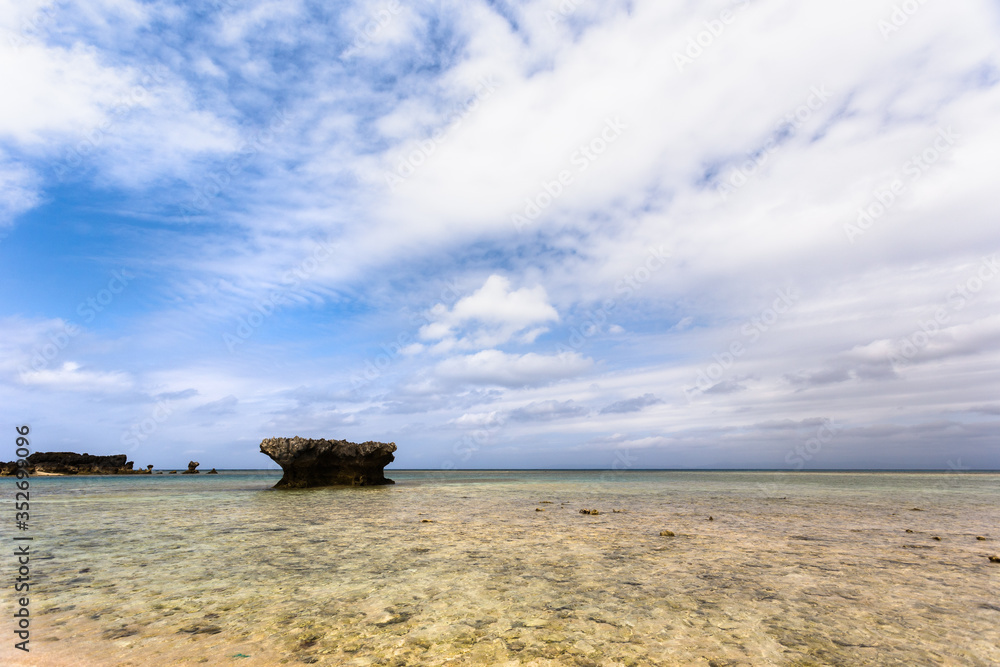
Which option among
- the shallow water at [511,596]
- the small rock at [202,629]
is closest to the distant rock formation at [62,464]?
the shallow water at [511,596]

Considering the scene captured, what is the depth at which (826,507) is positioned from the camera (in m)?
22.9

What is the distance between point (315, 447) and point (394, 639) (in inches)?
1517

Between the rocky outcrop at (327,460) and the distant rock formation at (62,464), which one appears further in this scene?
the distant rock formation at (62,464)

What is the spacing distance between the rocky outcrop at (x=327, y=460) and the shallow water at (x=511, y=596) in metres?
25.4

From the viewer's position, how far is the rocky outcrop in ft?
129

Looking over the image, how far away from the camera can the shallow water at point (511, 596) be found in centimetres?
526

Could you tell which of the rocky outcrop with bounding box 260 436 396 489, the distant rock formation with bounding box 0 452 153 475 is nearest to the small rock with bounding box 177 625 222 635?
the rocky outcrop with bounding box 260 436 396 489

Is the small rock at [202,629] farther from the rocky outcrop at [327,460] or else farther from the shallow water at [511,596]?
the rocky outcrop at [327,460]

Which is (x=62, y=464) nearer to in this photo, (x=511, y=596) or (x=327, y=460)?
(x=327, y=460)

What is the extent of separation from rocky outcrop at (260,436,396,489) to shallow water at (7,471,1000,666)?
25.4m

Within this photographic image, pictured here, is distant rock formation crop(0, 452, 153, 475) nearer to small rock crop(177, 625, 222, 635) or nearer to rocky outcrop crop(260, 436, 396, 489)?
A: rocky outcrop crop(260, 436, 396, 489)

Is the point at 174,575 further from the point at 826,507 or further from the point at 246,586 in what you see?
the point at 826,507

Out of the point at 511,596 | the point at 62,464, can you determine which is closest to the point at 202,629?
the point at 511,596

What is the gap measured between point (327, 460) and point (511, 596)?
38.8 m
